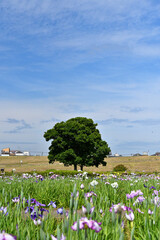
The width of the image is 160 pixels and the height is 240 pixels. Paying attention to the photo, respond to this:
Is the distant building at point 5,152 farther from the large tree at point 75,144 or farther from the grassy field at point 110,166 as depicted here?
the large tree at point 75,144

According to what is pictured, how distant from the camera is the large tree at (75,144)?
36438mm

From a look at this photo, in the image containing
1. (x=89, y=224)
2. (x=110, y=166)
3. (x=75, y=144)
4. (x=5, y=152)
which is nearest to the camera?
(x=89, y=224)

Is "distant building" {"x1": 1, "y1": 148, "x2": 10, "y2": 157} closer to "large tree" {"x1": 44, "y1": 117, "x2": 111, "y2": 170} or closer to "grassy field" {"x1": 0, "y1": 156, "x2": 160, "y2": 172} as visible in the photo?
"grassy field" {"x1": 0, "y1": 156, "x2": 160, "y2": 172}

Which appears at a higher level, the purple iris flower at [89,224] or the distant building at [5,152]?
the distant building at [5,152]

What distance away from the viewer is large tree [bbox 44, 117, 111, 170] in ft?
120

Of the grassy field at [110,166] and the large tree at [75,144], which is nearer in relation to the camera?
the large tree at [75,144]

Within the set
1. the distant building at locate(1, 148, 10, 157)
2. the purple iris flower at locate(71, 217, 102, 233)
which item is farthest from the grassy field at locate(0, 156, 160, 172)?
the distant building at locate(1, 148, 10, 157)

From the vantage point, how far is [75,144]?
3806 cm

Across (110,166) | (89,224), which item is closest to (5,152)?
(110,166)

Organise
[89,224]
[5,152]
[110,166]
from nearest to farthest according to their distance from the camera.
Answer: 1. [89,224]
2. [110,166]
3. [5,152]

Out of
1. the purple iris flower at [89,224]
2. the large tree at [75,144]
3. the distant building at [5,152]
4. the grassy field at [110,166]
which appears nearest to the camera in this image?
the purple iris flower at [89,224]

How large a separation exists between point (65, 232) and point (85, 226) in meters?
0.69

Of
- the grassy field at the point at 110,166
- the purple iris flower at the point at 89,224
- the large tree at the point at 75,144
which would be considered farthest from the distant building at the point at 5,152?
the purple iris flower at the point at 89,224

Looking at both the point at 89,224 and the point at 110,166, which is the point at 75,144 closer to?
the point at 110,166
